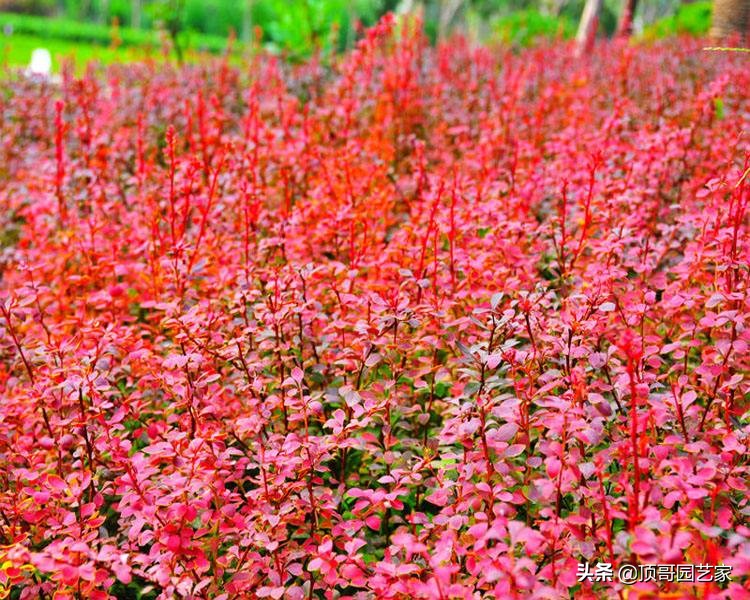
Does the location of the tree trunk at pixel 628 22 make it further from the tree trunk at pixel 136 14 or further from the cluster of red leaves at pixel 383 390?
the tree trunk at pixel 136 14

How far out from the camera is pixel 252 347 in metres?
2.55

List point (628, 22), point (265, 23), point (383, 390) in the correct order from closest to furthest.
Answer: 1. point (383, 390)
2. point (628, 22)
3. point (265, 23)

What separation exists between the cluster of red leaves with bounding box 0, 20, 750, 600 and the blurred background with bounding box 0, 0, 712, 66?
3.23 metres

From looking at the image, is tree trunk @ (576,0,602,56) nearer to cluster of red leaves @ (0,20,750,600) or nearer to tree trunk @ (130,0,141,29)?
cluster of red leaves @ (0,20,750,600)

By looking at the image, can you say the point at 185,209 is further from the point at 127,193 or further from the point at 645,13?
the point at 645,13

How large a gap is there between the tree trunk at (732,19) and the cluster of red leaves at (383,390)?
6.33m

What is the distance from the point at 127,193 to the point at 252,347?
7.74 ft

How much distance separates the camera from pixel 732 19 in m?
9.55

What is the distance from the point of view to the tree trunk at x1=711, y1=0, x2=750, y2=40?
31.2 feet

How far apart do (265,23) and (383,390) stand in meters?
31.2
